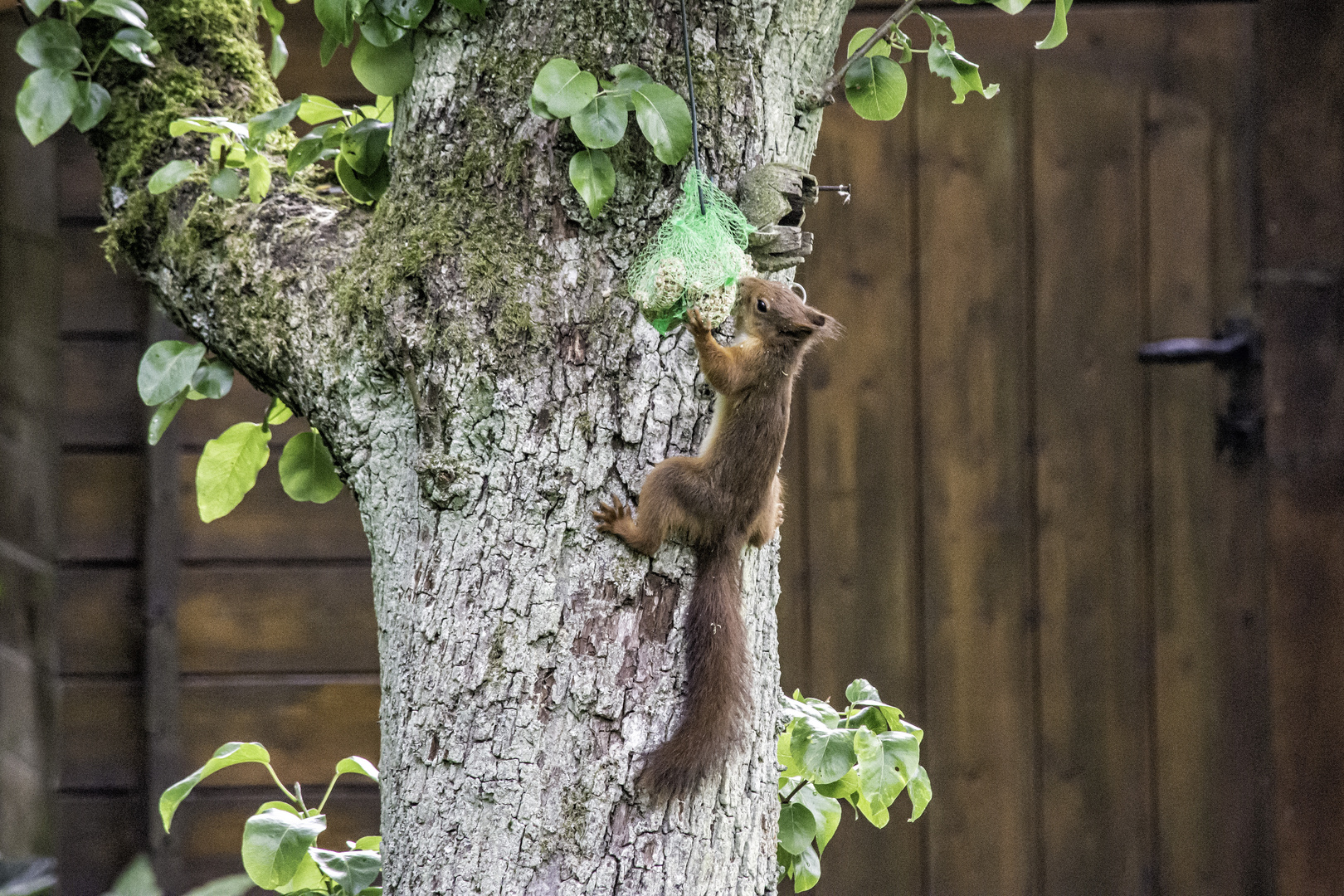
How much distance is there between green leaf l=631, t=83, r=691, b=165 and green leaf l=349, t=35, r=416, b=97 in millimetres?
310

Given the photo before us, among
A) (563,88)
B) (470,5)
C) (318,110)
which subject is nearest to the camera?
(563,88)

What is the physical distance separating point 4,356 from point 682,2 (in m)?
2.23

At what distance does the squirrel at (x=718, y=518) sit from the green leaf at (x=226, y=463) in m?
0.69

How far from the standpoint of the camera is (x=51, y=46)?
1.52 m

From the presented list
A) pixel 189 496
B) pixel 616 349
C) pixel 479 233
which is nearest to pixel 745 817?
pixel 616 349

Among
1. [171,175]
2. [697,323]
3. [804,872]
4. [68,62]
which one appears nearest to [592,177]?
[697,323]

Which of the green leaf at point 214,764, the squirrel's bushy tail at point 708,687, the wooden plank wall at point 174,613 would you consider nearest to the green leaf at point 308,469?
the green leaf at point 214,764

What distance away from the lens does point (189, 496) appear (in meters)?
2.63

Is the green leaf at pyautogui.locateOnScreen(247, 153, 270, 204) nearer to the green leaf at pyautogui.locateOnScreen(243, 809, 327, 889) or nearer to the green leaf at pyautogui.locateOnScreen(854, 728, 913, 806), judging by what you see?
the green leaf at pyautogui.locateOnScreen(243, 809, 327, 889)

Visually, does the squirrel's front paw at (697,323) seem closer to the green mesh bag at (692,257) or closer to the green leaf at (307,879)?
the green mesh bag at (692,257)

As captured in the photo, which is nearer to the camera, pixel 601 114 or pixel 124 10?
pixel 601 114

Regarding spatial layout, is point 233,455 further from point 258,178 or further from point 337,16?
point 337,16

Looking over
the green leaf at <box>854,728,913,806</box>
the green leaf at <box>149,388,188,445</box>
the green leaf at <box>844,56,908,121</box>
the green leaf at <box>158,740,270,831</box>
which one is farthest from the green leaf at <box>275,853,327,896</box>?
the green leaf at <box>844,56,908,121</box>

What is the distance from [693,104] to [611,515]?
0.39 m
